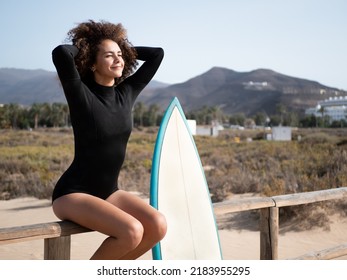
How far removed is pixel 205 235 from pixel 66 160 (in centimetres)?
1204

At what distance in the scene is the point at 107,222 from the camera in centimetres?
181

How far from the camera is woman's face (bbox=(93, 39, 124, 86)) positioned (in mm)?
2107

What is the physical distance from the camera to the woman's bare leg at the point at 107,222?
5.93 feet

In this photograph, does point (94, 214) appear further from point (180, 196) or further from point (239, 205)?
point (239, 205)

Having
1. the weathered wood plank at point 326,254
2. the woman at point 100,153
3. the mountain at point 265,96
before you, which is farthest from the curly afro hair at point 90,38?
the mountain at point 265,96

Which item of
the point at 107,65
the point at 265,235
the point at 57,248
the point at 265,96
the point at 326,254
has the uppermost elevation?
the point at 265,96

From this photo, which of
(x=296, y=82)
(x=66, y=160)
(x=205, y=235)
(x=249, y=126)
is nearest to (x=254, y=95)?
(x=296, y=82)

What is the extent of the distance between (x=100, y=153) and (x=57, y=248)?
18.4 inches

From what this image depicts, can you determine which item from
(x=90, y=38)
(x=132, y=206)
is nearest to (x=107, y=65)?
(x=90, y=38)

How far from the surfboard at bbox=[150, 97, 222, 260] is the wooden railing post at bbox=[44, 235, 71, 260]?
1.84 ft

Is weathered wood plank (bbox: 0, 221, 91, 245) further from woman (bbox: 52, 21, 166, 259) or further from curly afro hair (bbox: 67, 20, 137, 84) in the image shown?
curly afro hair (bbox: 67, 20, 137, 84)

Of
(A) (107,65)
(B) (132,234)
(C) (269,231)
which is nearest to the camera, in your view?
(B) (132,234)

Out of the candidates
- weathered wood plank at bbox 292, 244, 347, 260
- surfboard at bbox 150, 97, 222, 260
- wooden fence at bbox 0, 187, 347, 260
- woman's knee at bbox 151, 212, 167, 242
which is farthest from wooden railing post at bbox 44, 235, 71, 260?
weathered wood plank at bbox 292, 244, 347, 260

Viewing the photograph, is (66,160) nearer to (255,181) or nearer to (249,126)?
(255,181)
